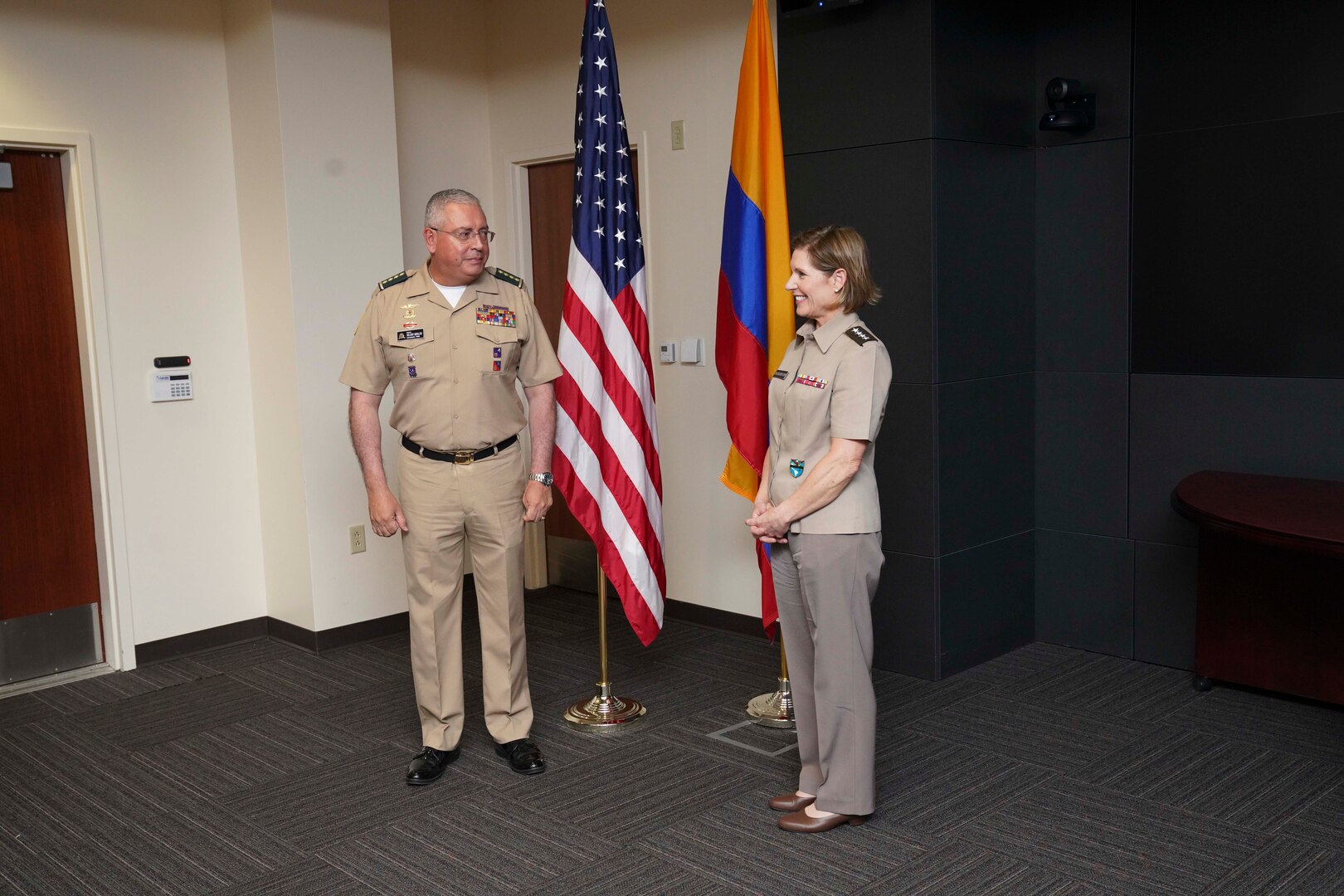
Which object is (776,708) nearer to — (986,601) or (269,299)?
(986,601)

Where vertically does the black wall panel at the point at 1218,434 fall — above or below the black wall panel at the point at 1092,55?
below

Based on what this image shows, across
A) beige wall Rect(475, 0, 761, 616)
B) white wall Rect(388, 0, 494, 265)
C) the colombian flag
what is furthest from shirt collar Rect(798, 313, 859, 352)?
white wall Rect(388, 0, 494, 265)

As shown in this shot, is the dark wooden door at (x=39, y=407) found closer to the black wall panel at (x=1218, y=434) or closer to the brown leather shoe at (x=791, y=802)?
the brown leather shoe at (x=791, y=802)

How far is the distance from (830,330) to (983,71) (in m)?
1.86

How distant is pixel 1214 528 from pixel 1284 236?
1.17 meters

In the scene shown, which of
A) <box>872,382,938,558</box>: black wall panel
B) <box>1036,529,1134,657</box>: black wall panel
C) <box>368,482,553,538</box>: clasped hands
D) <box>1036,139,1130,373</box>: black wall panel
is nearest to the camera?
<box>368,482,553,538</box>: clasped hands

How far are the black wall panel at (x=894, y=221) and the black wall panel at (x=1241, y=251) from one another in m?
0.86

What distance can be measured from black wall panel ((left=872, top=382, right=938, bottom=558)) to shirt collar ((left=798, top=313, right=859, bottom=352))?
133 cm

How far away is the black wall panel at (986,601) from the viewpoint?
170 inches

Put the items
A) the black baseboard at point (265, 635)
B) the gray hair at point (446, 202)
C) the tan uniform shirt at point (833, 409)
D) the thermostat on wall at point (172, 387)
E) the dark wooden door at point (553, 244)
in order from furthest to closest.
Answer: the dark wooden door at point (553, 244) < the black baseboard at point (265, 635) < the thermostat on wall at point (172, 387) < the gray hair at point (446, 202) < the tan uniform shirt at point (833, 409)

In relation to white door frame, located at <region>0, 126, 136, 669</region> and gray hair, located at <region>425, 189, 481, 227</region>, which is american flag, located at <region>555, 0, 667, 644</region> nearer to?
gray hair, located at <region>425, 189, 481, 227</region>

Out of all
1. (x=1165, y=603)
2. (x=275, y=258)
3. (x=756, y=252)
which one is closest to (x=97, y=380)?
(x=275, y=258)

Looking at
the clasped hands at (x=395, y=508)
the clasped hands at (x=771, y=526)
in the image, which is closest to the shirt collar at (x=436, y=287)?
the clasped hands at (x=395, y=508)

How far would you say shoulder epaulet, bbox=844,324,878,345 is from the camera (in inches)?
113
